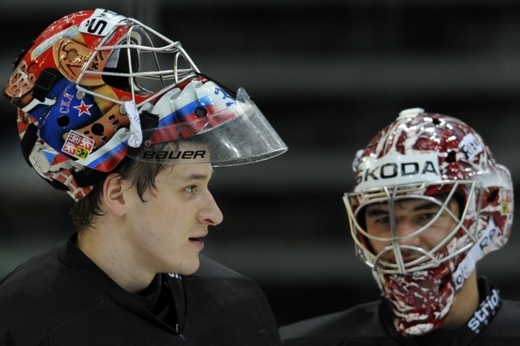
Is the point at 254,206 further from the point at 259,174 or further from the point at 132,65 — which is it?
the point at 132,65

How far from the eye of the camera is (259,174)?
405 centimetres

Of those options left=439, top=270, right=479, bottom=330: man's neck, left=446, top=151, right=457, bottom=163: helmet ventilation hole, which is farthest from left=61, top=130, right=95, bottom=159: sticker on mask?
left=439, top=270, right=479, bottom=330: man's neck

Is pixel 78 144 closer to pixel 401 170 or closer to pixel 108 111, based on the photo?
pixel 108 111

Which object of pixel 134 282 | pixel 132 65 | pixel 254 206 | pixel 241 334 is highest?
pixel 132 65

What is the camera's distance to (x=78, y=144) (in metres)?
1.95

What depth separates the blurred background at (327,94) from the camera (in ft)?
12.9

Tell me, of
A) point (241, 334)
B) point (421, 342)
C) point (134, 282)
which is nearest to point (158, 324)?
point (134, 282)

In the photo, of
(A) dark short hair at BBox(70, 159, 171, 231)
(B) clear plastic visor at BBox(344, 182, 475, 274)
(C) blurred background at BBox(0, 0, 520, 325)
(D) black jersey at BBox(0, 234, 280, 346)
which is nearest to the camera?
(D) black jersey at BBox(0, 234, 280, 346)

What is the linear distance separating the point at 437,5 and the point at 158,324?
2.31 m

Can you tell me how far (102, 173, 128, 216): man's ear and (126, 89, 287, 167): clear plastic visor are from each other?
85 millimetres

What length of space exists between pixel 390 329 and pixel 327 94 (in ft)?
5.00

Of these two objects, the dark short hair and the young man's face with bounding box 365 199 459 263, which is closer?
the dark short hair

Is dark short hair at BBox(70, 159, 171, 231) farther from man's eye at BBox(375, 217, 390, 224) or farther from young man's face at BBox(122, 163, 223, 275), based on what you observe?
man's eye at BBox(375, 217, 390, 224)

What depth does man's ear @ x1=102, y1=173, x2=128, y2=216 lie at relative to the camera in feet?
6.57
